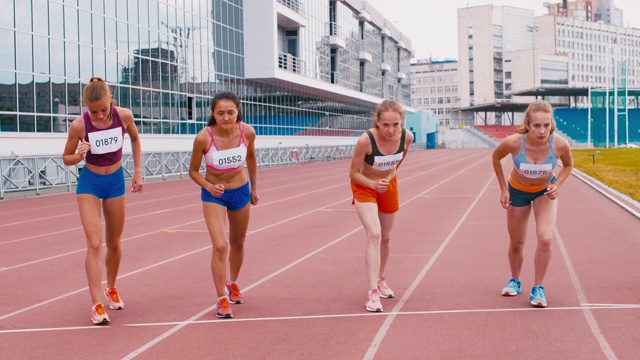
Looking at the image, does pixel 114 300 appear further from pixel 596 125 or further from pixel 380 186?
pixel 596 125

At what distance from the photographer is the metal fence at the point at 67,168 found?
74.4ft

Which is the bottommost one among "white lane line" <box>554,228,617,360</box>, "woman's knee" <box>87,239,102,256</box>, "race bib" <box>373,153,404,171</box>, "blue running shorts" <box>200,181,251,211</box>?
"white lane line" <box>554,228,617,360</box>

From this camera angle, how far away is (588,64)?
5999 inches

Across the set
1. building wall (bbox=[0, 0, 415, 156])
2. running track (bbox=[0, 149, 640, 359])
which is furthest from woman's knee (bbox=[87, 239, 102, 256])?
building wall (bbox=[0, 0, 415, 156])

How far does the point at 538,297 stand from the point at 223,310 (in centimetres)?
255

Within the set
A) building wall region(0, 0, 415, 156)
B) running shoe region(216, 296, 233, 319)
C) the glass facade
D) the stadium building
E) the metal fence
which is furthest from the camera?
building wall region(0, 0, 415, 156)

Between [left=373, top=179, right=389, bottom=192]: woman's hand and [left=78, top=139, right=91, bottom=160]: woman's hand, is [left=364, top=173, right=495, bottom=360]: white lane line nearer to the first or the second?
[left=373, top=179, right=389, bottom=192]: woman's hand

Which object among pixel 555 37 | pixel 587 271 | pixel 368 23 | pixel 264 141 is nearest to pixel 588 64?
pixel 555 37

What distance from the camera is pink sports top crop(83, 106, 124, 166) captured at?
6.16m

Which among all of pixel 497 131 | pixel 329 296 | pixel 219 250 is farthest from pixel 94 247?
pixel 497 131

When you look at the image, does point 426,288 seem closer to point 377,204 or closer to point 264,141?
point 377,204

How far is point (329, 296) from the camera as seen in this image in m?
6.93

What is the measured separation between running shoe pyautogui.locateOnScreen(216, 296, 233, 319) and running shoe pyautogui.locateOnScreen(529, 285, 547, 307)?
2460 mm

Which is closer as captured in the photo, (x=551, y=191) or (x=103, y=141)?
(x=103, y=141)
